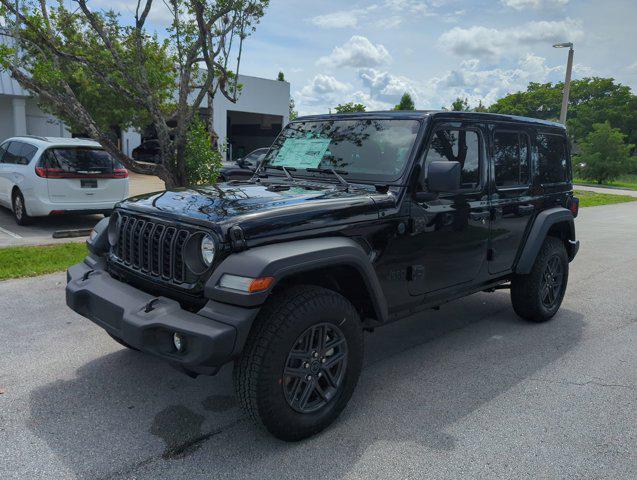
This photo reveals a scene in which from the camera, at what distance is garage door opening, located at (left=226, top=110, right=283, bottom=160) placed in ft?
136

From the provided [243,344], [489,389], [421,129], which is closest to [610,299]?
[489,389]

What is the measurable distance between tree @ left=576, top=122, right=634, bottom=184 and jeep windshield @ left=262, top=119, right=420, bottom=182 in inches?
1335

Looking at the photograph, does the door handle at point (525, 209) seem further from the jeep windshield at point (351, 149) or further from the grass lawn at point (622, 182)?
the grass lawn at point (622, 182)

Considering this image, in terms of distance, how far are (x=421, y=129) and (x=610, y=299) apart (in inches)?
159

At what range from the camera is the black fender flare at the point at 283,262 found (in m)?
2.78

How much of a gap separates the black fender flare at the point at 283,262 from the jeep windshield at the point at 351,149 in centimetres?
84

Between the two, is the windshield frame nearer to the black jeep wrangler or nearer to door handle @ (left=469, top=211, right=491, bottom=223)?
the black jeep wrangler

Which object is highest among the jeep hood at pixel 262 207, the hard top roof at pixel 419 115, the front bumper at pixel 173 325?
the hard top roof at pixel 419 115

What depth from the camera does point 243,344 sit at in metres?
2.77

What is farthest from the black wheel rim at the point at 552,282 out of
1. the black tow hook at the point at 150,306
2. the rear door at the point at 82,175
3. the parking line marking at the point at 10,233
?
the parking line marking at the point at 10,233

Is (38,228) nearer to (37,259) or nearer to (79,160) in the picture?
(79,160)

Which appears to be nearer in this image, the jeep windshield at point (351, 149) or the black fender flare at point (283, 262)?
the black fender flare at point (283, 262)

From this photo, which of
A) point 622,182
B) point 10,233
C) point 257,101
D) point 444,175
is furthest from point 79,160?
point 622,182

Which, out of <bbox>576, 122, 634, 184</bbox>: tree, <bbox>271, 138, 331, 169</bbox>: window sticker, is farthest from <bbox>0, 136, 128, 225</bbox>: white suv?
<bbox>576, 122, 634, 184</bbox>: tree
